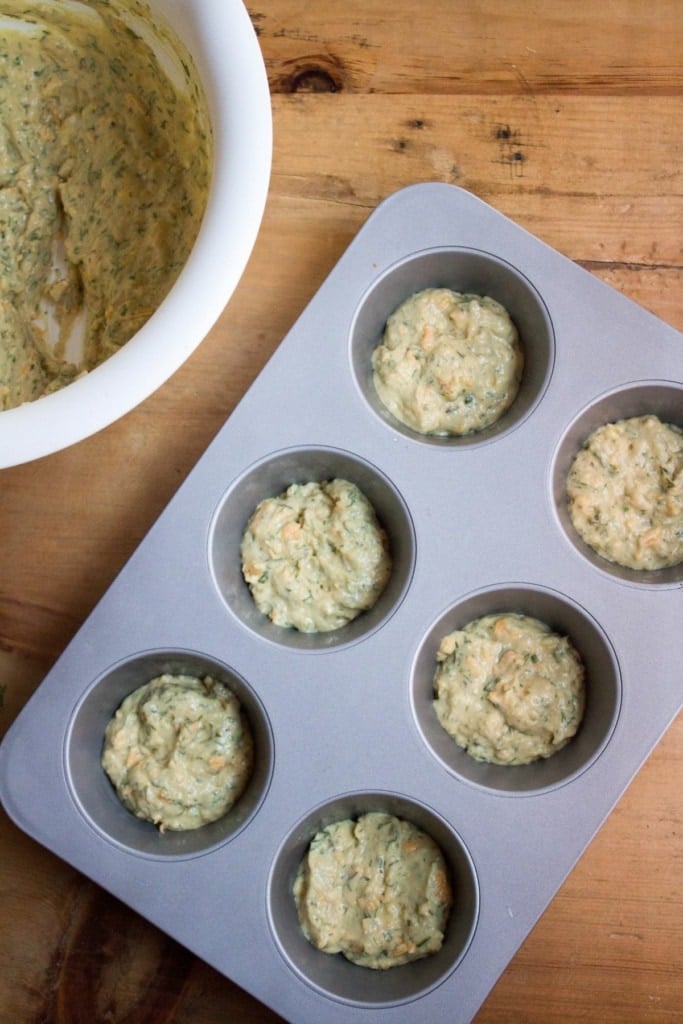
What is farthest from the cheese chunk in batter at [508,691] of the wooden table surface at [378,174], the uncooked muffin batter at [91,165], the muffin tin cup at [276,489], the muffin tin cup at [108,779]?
the uncooked muffin batter at [91,165]

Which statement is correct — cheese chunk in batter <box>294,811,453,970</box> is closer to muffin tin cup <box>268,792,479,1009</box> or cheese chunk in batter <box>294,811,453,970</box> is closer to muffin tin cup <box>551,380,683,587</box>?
muffin tin cup <box>268,792,479,1009</box>

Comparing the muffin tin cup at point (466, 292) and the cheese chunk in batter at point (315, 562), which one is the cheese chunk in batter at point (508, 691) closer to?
the cheese chunk in batter at point (315, 562)

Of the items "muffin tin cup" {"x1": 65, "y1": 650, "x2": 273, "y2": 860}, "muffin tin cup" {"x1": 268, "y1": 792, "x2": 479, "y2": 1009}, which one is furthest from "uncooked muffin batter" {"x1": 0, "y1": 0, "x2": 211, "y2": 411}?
"muffin tin cup" {"x1": 268, "y1": 792, "x2": 479, "y2": 1009}

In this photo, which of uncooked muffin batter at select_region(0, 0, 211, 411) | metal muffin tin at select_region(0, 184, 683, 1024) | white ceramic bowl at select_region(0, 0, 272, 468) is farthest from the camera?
metal muffin tin at select_region(0, 184, 683, 1024)

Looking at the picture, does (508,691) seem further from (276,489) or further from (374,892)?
(276,489)

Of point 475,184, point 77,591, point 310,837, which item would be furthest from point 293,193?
point 310,837

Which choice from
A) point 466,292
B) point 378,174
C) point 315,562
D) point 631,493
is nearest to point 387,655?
point 315,562
